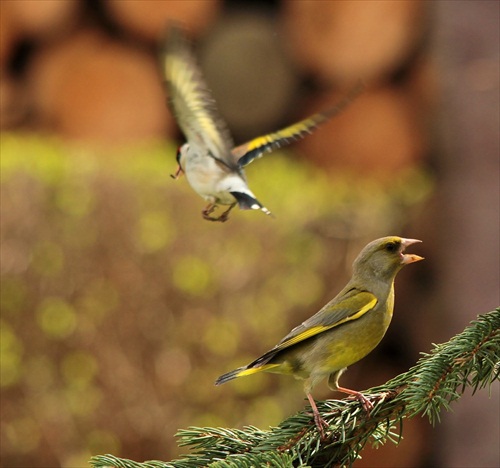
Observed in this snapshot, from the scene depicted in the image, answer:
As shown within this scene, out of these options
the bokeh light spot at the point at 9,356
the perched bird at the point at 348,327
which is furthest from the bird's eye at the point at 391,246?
the bokeh light spot at the point at 9,356

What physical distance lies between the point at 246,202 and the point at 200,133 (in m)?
0.10

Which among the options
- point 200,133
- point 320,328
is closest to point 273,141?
point 200,133

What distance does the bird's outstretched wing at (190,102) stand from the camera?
3.48 ft

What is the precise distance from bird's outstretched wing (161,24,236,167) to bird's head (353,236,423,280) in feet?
0.73

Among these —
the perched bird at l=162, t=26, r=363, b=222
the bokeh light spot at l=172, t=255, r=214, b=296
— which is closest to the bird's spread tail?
the perched bird at l=162, t=26, r=363, b=222

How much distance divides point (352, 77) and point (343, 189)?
635mm

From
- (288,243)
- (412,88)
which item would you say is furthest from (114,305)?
(412,88)

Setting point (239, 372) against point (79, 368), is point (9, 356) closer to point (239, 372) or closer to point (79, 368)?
point (79, 368)

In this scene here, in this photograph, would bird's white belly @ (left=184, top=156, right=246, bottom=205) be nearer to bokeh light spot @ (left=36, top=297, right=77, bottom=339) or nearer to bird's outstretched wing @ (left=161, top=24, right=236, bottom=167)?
bird's outstretched wing @ (left=161, top=24, right=236, bottom=167)

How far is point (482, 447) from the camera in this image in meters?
2.81

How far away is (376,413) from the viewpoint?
45.9 inches

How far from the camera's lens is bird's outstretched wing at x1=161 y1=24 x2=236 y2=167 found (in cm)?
106

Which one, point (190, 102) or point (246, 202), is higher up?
point (190, 102)

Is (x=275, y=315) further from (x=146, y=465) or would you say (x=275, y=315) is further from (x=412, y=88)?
(x=146, y=465)
